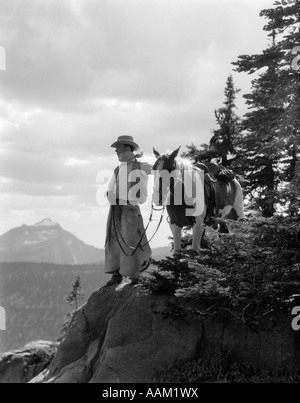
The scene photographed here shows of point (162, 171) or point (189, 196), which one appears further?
point (189, 196)

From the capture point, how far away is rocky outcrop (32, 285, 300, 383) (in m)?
8.45

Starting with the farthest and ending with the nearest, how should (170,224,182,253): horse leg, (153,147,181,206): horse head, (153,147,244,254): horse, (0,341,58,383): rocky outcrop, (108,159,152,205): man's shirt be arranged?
(0,341,58,383): rocky outcrop → (170,224,182,253): horse leg → (108,159,152,205): man's shirt → (153,147,244,254): horse → (153,147,181,206): horse head

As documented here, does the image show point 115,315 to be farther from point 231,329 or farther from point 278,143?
point 278,143

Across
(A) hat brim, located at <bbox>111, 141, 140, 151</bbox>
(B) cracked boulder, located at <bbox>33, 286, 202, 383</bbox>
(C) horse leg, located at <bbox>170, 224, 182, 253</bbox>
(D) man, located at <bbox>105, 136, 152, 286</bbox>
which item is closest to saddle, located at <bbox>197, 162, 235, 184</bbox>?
(C) horse leg, located at <bbox>170, 224, 182, 253</bbox>

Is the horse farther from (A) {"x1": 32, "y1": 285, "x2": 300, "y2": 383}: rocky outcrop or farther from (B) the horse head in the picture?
(A) {"x1": 32, "y1": 285, "x2": 300, "y2": 383}: rocky outcrop

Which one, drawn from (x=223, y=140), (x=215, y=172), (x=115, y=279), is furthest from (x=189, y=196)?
(x=223, y=140)

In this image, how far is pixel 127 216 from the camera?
34.8 feet

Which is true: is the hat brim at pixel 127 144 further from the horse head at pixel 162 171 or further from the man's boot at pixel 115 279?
the man's boot at pixel 115 279

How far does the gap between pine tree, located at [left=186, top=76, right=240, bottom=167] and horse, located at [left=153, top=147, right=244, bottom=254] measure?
1007 cm

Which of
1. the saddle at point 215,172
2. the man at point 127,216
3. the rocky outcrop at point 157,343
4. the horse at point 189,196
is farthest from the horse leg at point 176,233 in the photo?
the saddle at point 215,172

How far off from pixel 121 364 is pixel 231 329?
7.00 ft

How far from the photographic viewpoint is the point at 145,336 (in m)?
8.99

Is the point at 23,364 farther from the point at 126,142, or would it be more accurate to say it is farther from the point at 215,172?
the point at 126,142

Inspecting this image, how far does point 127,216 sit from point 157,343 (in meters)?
3.00
